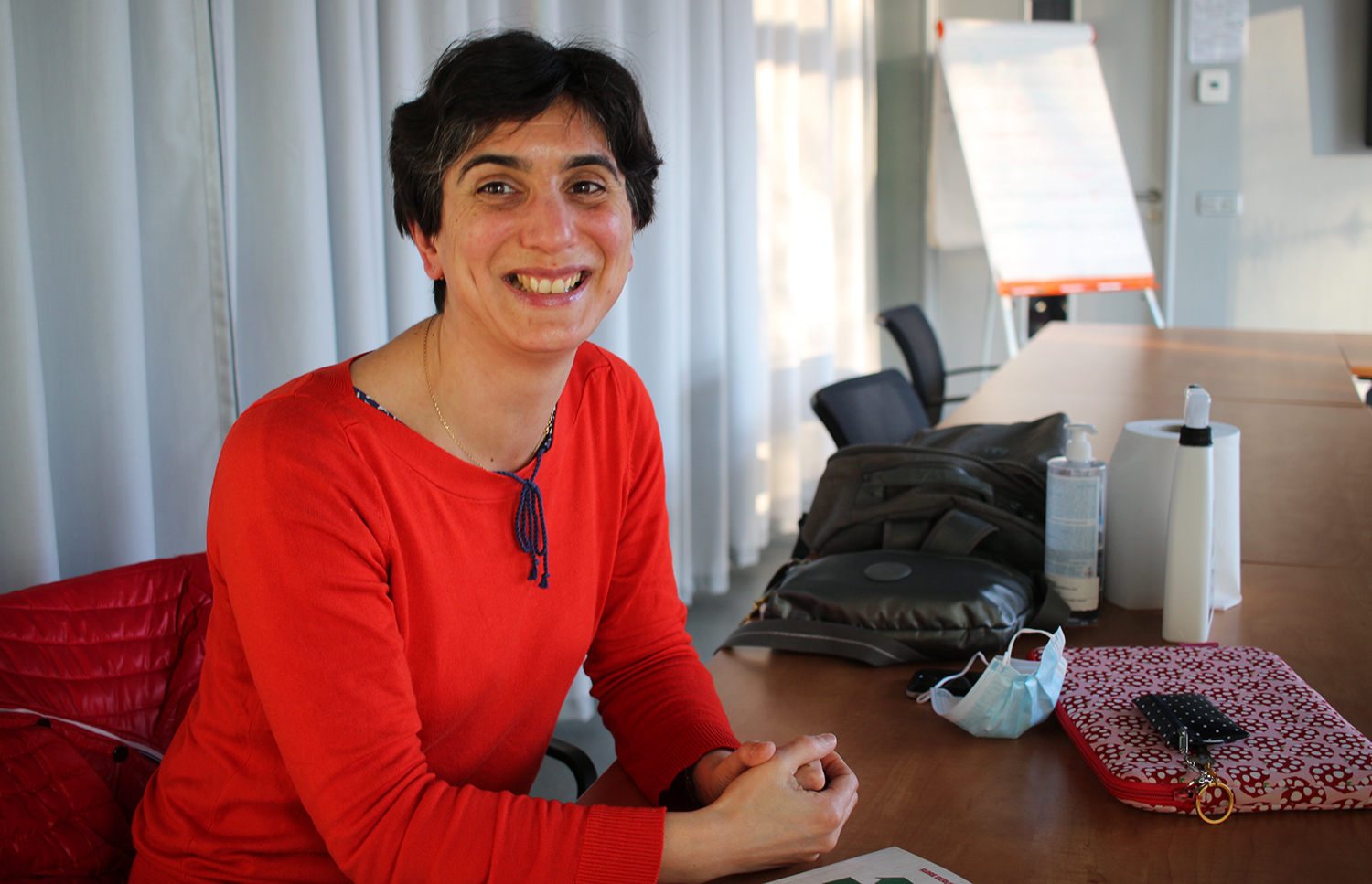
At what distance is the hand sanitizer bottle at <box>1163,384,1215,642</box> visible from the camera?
3.90 feet

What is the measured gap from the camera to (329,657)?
86cm

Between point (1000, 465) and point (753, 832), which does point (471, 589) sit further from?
point (1000, 465)

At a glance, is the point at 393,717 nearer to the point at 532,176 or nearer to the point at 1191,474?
the point at 532,176

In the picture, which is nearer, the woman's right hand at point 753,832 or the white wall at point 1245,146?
the woman's right hand at point 753,832

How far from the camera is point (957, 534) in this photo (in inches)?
53.7

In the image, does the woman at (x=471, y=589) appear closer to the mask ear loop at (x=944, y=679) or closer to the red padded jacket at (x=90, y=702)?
the red padded jacket at (x=90, y=702)

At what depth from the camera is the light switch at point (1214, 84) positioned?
202 inches

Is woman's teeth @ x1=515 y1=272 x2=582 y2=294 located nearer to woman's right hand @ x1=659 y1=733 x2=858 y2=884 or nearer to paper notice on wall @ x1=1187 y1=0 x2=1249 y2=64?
woman's right hand @ x1=659 y1=733 x2=858 y2=884

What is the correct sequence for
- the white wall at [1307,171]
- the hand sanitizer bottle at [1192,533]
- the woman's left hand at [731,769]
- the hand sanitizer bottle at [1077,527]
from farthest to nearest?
the white wall at [1307,171] < the hand sanitizer bottle at [1077,527] < the hand sanitizer bottle at [1192,533] < the woman's left hand at [731,769]

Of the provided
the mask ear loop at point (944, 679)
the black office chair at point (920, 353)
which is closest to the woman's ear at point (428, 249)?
the mask ear loop at point (944, 679)

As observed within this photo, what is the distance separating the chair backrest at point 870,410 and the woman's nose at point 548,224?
1.20 meters

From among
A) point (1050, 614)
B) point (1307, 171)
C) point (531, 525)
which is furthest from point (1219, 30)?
point (531, 525)

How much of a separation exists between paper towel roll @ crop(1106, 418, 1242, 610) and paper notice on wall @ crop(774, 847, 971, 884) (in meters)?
0.63

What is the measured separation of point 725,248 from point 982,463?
223 centimetres
